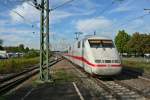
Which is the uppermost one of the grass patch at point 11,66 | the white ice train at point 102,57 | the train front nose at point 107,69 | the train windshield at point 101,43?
the train windshield at point 101,43

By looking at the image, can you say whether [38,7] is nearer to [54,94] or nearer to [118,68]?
[118,68]

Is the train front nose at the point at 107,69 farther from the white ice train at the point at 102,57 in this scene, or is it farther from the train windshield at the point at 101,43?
the train windshield at the point at 101,43

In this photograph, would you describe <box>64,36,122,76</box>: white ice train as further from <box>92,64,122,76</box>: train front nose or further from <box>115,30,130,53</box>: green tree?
<box>115,30,130,53</box>: green tree

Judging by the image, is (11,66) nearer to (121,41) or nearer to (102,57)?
(102,57)

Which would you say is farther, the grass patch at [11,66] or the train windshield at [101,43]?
the grass patch at [11,66]

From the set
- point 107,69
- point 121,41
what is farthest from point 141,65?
point 121,41

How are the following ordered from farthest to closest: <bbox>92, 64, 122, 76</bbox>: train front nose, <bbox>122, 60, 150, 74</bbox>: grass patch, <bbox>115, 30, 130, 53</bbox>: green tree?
<bbox>115, 30, 130, 53</bbox>: green tree < <bbox>122, 60, 150, 74</bbox>: grass patch < <bbox>92, 64, 122, 76</bbox>: train front nose

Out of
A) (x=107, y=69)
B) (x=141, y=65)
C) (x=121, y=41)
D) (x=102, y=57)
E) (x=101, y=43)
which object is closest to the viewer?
(x=107, y=69)

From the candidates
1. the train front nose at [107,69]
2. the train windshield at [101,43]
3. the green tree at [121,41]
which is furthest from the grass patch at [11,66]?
the green tree at [121,41]

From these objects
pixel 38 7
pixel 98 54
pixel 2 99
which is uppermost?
pixel 38 7

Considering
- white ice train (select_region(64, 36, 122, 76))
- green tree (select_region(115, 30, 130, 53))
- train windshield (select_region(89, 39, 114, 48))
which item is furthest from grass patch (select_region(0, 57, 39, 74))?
green tree (select_region(115, 30, 130, 53))

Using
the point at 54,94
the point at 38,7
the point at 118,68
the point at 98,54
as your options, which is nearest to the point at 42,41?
the point at 38,7

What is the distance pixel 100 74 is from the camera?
852 inches

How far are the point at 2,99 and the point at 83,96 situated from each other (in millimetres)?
3576
